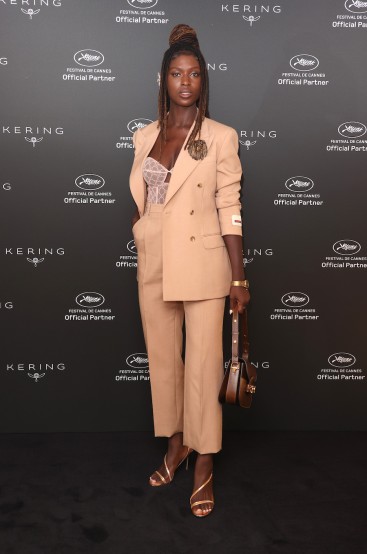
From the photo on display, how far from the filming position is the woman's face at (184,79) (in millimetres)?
2828

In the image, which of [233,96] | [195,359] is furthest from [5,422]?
[233,96]

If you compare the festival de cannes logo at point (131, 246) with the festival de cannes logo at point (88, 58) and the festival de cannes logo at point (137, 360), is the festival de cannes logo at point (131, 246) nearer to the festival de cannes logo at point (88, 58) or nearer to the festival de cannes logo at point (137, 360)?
the festival de cannes logo at point (137, 360)

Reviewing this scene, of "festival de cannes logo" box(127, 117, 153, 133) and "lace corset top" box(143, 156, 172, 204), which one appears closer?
"lace corset top" box(143, 156, 172, 204)

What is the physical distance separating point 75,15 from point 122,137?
0.70 m

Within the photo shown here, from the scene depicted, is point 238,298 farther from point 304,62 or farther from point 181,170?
point 304,62

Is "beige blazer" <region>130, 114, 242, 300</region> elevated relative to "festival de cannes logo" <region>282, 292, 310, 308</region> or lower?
elevated

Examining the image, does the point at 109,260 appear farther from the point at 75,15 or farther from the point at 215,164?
the point at 75,15

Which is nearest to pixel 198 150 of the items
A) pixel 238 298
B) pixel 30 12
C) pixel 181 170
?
pixel 181 170

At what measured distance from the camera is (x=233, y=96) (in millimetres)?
3559

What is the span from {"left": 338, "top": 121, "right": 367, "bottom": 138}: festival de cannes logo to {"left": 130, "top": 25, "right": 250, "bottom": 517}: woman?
1004 millimetres

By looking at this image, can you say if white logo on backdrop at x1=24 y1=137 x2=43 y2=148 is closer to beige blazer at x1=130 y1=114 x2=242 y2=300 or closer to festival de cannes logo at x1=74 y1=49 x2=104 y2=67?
festival de cannes logo at x1=74 y1=49 x2=104 y2=67

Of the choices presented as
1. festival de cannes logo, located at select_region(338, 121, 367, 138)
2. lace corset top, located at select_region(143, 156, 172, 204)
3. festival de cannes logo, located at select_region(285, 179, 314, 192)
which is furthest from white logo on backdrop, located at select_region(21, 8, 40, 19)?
festival de cannes logo, located at select_region(338, 121, 367, 138)

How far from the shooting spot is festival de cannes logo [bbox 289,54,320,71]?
353 cm

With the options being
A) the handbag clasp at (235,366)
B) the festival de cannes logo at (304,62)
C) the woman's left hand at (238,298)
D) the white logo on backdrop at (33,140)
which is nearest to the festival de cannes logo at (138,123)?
the white logo on backdrop at (33,140)
